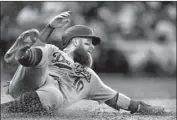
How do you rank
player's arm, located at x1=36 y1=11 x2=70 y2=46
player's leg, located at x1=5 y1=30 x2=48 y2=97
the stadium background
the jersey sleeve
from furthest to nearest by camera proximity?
the stadium background
the jersey sleeve
player's arm, located at x1=36 y1=11 x2=70 y2=46
player's leg, located at x1=5 y1=30 x2=48 y2=97

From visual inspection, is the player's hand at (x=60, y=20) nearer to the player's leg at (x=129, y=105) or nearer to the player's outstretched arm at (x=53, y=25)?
the player's outstretched arm at (x=53, y=25)

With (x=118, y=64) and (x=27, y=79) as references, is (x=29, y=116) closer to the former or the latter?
(x=27, y=79)

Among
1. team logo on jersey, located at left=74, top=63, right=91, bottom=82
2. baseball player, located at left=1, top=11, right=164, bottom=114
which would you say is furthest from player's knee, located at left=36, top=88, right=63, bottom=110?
team logo on jersey, located at left=74, top=63, right=91, bottom=82

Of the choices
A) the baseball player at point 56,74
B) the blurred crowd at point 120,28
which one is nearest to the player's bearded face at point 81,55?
the baseball player at point 56,74

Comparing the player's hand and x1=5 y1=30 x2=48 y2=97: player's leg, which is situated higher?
the player's hand

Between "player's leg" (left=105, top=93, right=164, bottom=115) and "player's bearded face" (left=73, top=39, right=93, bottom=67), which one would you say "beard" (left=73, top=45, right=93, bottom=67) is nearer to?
"player's bearded face" (left=73, top=39, right=93, bottom=67)

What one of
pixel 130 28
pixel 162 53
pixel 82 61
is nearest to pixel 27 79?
pixel 82 61
